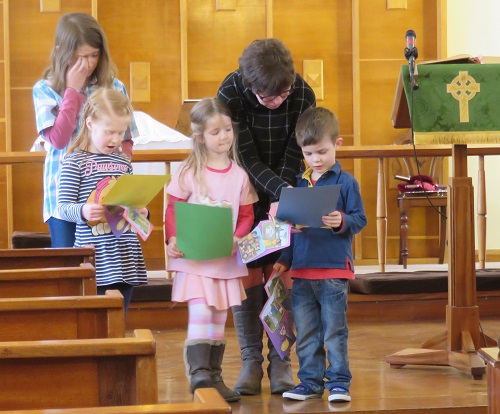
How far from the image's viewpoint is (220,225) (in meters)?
3.12

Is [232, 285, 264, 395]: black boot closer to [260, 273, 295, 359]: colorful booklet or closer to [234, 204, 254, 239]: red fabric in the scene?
[260, 273, 295, 359]: colorful booklet

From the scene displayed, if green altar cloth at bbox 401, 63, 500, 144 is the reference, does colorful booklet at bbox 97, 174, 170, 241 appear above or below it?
below

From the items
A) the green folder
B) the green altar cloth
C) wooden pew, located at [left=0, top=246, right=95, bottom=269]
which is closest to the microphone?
the green altar cloth

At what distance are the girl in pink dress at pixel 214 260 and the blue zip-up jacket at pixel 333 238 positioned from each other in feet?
0.71

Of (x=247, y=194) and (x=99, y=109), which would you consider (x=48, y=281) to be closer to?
(x=99, y=109)

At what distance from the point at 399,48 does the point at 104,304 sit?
7158 mm

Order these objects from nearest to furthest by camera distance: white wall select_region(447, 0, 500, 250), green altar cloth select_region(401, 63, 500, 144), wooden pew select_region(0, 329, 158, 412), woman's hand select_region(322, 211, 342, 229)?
wooden pew select_region(0, 329, 158, 412)
woman's hand select_region(322, 211, 342, 229)
green altar cloth select_region(401, 63, 500, 144)
white wall select_region(447, 0, 500, 250)

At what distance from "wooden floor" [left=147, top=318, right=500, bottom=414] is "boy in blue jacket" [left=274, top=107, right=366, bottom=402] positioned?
0.32 ft

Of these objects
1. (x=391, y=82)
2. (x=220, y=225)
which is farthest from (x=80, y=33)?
(x=391, y=82)

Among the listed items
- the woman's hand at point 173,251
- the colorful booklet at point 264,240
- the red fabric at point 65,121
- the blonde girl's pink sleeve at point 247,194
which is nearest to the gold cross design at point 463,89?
the blonde girl's pink sleeve at point 247,194

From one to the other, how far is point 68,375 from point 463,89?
94.1 inches

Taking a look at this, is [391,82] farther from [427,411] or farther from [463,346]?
[427,411]

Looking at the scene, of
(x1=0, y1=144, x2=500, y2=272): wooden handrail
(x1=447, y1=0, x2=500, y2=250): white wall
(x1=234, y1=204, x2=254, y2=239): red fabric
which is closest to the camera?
(x1=234, y1=204, x2=254, y2=239): red fabric

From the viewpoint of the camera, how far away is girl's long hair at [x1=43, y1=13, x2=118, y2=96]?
3408mm
